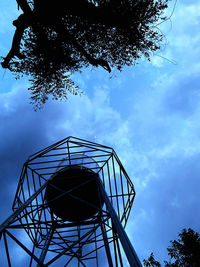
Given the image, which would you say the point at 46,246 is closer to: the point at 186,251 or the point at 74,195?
the point at 74,195

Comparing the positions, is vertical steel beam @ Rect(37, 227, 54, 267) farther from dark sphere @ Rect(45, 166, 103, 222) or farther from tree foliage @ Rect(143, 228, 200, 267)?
tree foliage @ Rect(143, 228, 200, 267)

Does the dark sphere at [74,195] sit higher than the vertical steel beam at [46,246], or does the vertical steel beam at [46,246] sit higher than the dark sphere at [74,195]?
the dark sphere at [74,195]

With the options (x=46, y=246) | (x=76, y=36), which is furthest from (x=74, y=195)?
(x=76, y=36)

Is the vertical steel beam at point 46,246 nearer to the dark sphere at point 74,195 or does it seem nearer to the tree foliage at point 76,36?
the dark sphere at point 74,195

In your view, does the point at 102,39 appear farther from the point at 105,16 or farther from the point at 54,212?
the point at 54,212

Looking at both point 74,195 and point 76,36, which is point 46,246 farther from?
point 76,36

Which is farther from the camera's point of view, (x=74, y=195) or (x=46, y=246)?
(x=74, y=195)

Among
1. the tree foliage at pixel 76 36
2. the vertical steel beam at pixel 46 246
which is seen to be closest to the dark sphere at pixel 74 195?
the vertical steel beam at pixel 46 246

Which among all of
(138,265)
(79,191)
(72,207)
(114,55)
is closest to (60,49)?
(114,55)

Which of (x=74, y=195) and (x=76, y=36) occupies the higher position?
(x=76, y=36)

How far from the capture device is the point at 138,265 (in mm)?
2857

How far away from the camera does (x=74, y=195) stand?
27.4ft

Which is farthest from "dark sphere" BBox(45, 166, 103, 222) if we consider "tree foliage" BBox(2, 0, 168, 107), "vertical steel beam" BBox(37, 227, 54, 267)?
"tree foliage" BBox(2, 0, 168, 107)

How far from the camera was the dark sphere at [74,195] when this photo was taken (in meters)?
8.31
